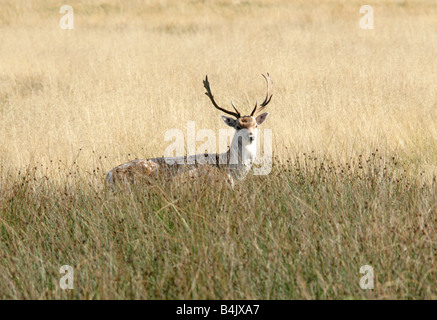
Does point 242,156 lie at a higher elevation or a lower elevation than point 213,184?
higher

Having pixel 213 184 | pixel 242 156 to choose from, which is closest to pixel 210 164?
pixel 242 156

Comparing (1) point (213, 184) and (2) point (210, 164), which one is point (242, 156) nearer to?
(2) point (210, 164)

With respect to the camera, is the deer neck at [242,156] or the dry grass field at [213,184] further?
the deer neck at [242,156]

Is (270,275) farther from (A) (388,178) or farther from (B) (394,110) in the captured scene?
(B) (394,110)

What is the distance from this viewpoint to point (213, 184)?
5273 mm

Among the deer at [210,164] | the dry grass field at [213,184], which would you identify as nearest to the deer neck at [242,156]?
the deer at [210,164]

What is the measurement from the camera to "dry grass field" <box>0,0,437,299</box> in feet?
12.9

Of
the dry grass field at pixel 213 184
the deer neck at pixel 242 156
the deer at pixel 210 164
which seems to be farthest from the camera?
the deer neck at pixel 242 156

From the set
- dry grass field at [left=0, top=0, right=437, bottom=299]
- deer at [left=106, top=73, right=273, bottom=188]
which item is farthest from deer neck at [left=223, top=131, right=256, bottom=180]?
dry grass field at [left=0, top=0, right=437, bottom=299]

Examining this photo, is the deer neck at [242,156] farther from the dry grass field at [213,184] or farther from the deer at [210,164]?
the dry grass field at [213,184]

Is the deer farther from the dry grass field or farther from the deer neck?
the dry grass field

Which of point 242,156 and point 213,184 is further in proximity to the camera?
point 242,156

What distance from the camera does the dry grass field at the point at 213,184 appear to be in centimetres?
393

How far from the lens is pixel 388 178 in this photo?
18.1ft
